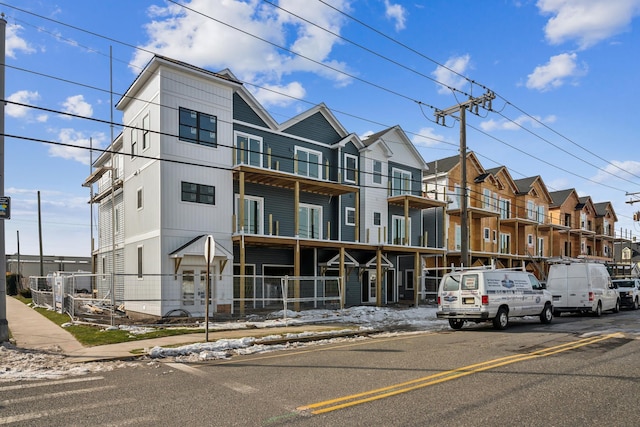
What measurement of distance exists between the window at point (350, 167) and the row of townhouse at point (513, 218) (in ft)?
20.5

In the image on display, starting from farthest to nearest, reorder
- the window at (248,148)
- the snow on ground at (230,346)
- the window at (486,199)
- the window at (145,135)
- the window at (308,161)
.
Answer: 1. the window at (486,199)
2. the window at (308,161)
3. the window at (248,148)
4. the window at (145,135)
5. the snow on ground at (230,346)

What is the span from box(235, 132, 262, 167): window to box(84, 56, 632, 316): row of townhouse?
0.06m

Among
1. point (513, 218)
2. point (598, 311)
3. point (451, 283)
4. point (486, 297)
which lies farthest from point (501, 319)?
point (513, 218)

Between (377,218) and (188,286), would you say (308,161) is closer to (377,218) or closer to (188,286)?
(377,218)

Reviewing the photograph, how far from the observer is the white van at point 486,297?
1678 centimetres

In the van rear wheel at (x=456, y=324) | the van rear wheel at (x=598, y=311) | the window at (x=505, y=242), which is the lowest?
the van rear wheel at (x=598, y=311)

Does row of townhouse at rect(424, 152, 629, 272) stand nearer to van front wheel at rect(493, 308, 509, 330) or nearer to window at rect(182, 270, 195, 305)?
Answer: van front wheel at rect(493, 308, 509, 330)

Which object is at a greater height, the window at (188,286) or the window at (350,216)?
the window at (350,216)

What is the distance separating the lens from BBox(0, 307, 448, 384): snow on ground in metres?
10.1

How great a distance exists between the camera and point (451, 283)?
1781cm

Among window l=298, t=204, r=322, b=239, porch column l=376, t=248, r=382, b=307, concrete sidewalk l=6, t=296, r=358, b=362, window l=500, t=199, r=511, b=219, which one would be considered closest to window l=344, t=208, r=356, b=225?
window l=298, t=204, r=322, b=239

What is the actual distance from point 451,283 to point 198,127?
1275 cm

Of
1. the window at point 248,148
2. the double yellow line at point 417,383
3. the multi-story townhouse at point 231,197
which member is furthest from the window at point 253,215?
the double yellow line at point 417,383

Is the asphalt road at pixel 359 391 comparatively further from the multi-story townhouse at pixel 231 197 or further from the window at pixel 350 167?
the window at pixel 350 167
